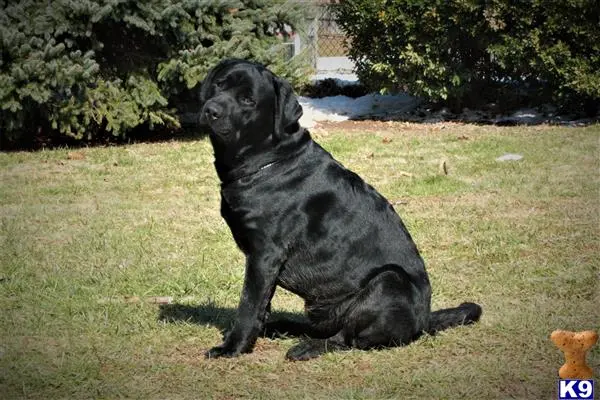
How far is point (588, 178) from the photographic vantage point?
9688 mm

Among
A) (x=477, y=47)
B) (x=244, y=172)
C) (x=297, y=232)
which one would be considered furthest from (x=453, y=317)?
(x=477, y=47)

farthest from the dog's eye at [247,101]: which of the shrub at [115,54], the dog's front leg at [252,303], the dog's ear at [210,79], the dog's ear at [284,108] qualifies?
the shrub at [115,54]

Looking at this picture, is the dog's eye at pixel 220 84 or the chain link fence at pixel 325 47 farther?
the chain link fence at pixel 325 47

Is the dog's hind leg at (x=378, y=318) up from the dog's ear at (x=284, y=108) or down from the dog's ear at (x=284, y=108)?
down

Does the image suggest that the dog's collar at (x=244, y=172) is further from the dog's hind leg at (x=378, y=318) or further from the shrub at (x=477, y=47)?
the shrub at (x=477, y=47)

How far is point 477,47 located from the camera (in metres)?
14.8

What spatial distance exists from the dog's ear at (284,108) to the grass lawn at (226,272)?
4.15ft

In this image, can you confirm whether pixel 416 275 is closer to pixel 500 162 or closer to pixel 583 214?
pixel 583 214

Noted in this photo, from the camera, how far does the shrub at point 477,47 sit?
1319 cm

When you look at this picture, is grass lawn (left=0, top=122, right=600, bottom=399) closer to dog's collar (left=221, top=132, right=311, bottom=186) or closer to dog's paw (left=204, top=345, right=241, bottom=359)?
dog's paw (left=204, top=345, right=241, bottom=359)

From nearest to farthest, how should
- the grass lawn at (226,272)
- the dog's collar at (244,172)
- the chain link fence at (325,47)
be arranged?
the grass lawn at (226,272), the dog's collar at (244,172), the chain link fence at (325,47)

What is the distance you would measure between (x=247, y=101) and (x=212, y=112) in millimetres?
220

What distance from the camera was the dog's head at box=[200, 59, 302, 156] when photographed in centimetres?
434

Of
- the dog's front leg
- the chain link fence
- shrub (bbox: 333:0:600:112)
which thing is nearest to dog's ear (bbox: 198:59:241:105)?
the dog's front leg
